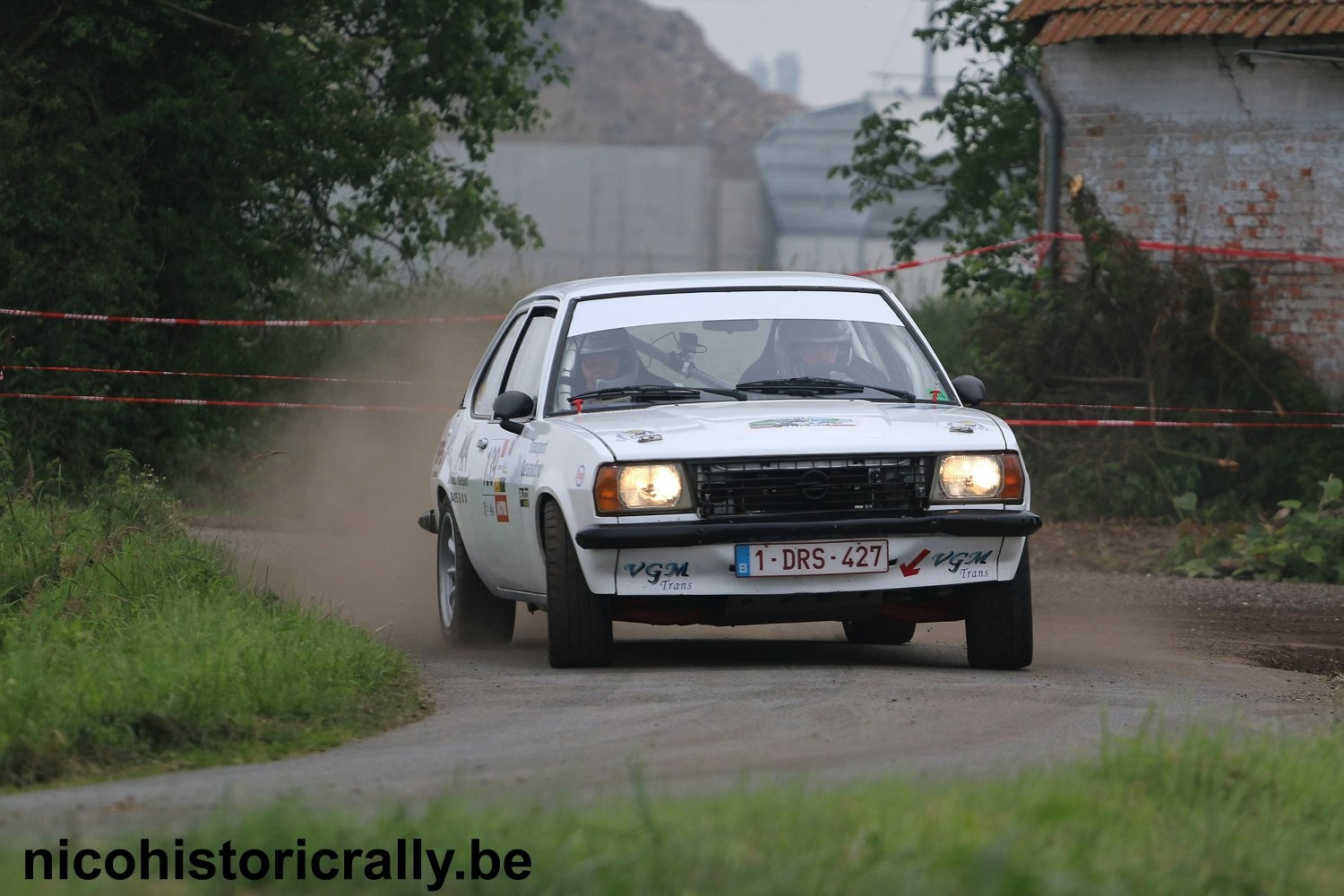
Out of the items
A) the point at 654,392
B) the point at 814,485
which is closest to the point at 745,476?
the point at 814,485

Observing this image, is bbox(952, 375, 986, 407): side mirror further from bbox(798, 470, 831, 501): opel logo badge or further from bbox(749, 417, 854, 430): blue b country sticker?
bbox(798, 470, 831, 501): opel logo badge

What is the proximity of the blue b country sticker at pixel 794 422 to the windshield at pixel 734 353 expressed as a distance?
0.56 m

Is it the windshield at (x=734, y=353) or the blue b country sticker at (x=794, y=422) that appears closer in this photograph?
the blue b country sticker at (x=794, y=422)

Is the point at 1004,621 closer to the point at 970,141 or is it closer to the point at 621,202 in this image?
the point at 970,141

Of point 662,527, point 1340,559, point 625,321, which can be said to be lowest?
point 1340,559

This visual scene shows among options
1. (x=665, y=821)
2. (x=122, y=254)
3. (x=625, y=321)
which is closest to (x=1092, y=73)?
(x=122, y=254)

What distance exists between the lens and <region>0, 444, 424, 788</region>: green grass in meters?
6.27

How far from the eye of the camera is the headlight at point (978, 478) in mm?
8156

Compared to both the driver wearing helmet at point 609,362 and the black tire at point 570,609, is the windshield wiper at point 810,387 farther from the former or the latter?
the black tire at point 570,609

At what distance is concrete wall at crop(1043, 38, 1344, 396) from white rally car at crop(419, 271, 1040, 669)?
8.73 m

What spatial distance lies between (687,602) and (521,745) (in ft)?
6.92

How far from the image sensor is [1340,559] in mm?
13953

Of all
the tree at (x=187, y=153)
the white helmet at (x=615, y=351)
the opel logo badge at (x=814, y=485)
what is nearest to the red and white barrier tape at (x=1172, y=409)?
the tree at (x=187, y=153)

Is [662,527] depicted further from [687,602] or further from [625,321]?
[625,321]
